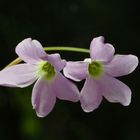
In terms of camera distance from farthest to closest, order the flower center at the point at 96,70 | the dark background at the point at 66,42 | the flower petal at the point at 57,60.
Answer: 1. the dark background at the point at 66,42
2. the flower center at the point at 96,70
3. the flower petal at the point at 57,60

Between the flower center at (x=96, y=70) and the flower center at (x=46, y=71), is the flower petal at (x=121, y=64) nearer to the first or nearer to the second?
the flower center at (x=96, y=70)

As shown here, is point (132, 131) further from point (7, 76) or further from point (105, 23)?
point (7, 76)

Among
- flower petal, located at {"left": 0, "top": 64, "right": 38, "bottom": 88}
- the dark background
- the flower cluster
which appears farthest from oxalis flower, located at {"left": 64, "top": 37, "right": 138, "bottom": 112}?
the dark background

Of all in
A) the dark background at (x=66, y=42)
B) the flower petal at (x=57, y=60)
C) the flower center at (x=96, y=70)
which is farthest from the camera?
the dark background at (x=66, y=42)

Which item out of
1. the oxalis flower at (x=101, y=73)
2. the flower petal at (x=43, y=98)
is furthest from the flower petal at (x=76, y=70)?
the flower petal at (x=43, y=98)

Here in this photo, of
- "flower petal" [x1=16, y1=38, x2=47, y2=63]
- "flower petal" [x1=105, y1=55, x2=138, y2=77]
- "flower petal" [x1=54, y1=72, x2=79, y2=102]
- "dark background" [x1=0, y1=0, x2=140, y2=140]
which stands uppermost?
"flower petal" [x1=16, y1=38, x2=47, y2=63]

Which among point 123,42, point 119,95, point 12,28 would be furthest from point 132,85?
point 119,95

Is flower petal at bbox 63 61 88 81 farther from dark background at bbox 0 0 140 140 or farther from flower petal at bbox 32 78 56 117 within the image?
dark background at bbox 0 0 140 140
